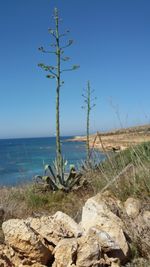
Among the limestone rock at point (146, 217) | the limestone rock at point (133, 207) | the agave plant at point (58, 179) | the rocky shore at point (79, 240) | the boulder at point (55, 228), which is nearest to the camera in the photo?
the rocky shore at point (79, 240)

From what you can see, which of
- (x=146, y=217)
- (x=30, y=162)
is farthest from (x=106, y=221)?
(x=30, y=162)

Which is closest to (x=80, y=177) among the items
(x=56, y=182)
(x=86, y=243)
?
(x=56, y=182)

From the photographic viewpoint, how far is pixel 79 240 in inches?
148

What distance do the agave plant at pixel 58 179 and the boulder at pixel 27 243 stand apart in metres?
4.57

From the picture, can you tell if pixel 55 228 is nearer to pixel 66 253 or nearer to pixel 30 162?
pixel 66 253

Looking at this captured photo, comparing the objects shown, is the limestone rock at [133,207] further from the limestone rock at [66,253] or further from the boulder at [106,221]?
the limestone rock at [66,253]

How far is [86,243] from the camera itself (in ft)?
12.1

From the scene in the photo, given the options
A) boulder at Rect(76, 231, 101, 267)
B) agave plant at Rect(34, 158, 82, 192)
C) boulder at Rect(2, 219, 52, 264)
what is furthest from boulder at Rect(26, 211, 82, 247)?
agave plant at Rect(34, 158, 82, 192)

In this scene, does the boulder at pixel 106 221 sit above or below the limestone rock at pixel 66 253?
above

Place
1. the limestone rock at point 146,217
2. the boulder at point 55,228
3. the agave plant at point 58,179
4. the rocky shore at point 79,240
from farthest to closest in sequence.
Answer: the agave plant at point 58,179
the limestone rock at point 146,217
the boulder at point 55,228
the rocky shore at point 79,240

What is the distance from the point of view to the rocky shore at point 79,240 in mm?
3668

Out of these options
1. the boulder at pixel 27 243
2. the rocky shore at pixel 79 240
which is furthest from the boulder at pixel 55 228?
the boulder at pixel 27 243

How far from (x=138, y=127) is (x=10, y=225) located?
130 inches

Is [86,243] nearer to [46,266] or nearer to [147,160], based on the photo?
[46,266]
